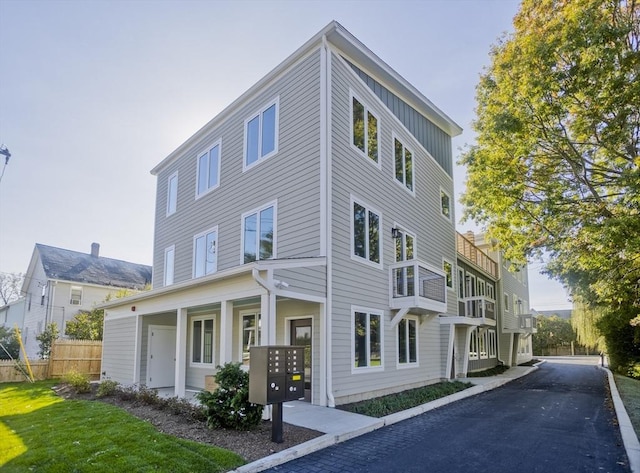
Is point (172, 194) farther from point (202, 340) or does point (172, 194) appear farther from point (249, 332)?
point (249, 332)

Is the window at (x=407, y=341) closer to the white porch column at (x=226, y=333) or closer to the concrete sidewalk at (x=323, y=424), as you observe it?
the concrete sidewalk at (x=323, y=424)

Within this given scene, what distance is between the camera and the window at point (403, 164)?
1413 cm

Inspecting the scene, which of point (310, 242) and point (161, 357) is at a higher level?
point (310, 242)

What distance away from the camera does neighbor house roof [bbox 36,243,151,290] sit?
25.6m

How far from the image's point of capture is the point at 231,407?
7.26 meters

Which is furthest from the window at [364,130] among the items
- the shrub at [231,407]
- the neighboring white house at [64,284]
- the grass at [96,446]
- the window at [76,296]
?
the window at [76,296]

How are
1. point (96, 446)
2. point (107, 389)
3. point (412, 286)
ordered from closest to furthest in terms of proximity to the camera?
point (96, 446)
point (107, 389)
point (412, 286)

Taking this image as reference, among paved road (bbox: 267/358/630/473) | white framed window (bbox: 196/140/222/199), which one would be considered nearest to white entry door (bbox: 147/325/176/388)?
white framed window (bbox: 196/140/222/199)

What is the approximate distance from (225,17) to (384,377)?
10.6 m

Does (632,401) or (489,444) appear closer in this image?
(489,444)

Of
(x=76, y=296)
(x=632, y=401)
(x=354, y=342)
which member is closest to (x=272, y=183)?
(x=354, y=342)

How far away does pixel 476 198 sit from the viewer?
14.9m

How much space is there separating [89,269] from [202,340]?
17968 mm

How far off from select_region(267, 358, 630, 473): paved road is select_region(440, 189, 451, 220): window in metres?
8.89
